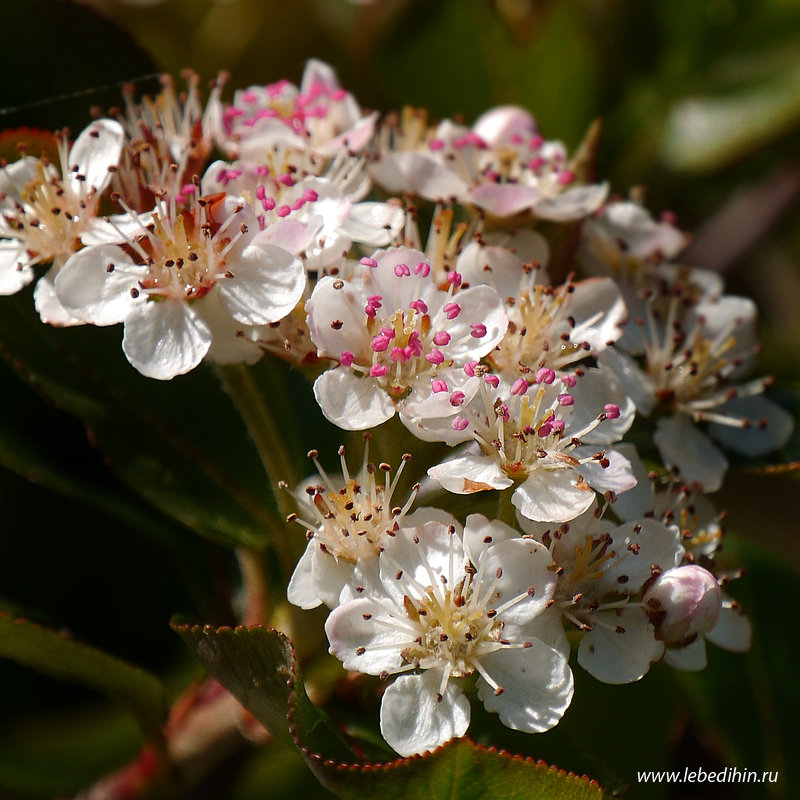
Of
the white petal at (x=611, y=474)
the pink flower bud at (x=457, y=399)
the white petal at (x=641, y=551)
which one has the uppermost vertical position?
the pink flower bud at (x=457, y=399)

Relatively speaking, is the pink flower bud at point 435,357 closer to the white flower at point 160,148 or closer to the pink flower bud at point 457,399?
the pink flower bud at point 457,399

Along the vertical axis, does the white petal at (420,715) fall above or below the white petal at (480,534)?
below

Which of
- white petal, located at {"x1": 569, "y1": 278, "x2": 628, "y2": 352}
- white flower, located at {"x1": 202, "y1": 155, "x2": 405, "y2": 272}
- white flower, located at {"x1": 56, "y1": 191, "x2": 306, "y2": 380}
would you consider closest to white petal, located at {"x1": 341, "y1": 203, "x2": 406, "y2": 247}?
white flower, located at {"x1": 202, "y1": 155, "x2": 405, "y2": 272}

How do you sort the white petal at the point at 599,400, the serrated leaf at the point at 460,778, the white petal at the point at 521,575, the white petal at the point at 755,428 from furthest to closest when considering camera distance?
the white petal at the point at 755,428 < the white petal at the point at 599,400 < the white petal at the point at 521,575 < the serrated leaf at the point at 460,778

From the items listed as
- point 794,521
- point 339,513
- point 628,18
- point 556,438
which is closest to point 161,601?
point 339,513

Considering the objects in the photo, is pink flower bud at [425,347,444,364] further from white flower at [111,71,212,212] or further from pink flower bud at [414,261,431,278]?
white flower at [111,71,212,212]

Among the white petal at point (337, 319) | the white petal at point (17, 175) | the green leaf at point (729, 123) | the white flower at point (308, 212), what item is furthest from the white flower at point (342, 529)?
the green leaf at point (729, 123)
